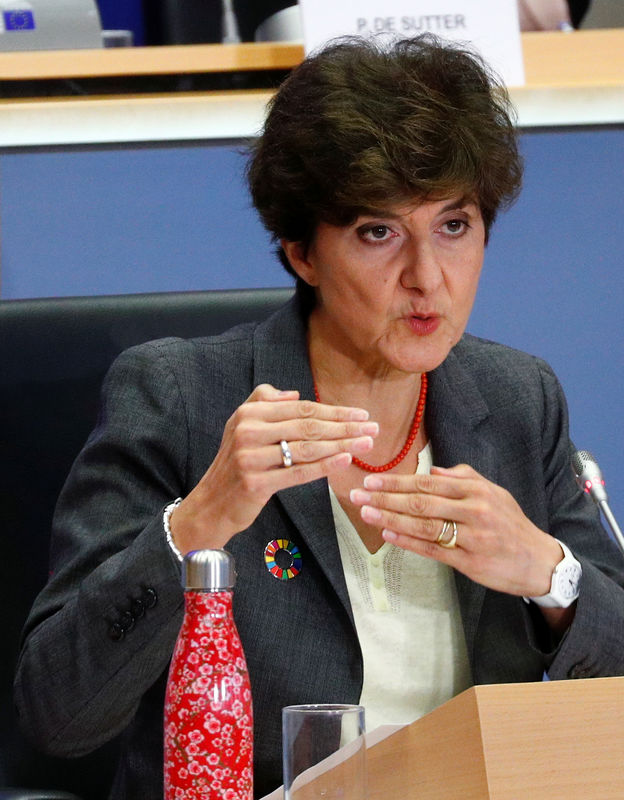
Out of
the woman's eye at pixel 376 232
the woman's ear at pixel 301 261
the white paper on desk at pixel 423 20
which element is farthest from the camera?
the white paper on desk at pixel 423 20

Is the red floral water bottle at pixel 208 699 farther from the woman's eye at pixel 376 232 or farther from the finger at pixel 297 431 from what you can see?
the woman's eye at pixel 376 232

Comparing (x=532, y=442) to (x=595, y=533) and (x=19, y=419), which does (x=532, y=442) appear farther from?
(x=19, y=419)

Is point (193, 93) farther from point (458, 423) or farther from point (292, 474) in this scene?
point (292, 474)

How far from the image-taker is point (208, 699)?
2.58 ft

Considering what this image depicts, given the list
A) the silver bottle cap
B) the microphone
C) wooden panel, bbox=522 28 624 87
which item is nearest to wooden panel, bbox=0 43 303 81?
wooden panel, bbox=522 28 624 87

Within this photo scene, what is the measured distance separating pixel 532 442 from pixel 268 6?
3.07 feet

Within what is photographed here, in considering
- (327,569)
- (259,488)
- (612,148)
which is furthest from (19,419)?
(612,148)

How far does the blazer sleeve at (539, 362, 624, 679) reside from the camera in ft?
4.00

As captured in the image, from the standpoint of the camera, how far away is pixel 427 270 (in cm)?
130

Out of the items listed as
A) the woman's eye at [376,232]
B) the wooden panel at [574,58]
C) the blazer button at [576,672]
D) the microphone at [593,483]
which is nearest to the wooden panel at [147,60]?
the wooden panel at [574,58]

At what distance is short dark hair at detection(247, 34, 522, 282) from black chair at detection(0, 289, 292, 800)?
0.26 metres

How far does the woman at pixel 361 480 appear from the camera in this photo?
1.13 m

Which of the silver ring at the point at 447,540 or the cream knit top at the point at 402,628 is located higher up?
Answer: the silver ring at the point at 447,540

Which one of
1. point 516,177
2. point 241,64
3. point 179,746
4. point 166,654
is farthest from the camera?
point 241,64
